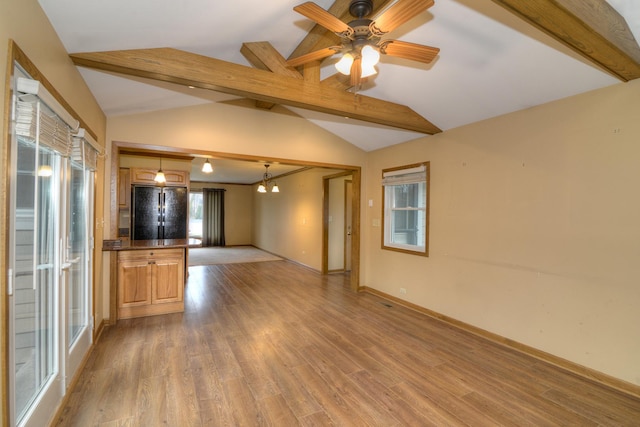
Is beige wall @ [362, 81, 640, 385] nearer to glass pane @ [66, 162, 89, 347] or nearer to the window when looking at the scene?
the window

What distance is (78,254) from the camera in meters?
2.62

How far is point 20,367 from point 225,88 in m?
2.31

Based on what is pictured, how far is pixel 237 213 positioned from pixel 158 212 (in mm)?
5243

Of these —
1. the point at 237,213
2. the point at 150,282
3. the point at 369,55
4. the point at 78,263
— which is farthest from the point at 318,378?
the point at 237,213

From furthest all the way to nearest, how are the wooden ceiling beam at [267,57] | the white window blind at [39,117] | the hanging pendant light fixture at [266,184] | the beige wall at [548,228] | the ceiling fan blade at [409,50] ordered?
the hanging pendant light fixture at [266,184] < the wooden ceiling beam at [267,57] < the beige wall at [548,228] < the ceiling fan blade at [409,50] < the white window blind at [39,117]

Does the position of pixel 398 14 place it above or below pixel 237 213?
above

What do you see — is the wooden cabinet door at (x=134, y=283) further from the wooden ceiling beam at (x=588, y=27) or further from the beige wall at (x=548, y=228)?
the wooden ceiling beam at (x=588, y=27)

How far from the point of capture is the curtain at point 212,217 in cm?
1036

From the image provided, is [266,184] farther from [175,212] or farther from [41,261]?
[41,261]

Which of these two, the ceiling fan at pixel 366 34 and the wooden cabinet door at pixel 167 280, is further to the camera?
the wooden cabinet door at pixel 167 280

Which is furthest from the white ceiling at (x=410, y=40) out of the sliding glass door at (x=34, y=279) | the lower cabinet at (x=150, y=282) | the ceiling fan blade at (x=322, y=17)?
the lower cabinet at (x=150, y=282)

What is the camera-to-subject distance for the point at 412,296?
4.23m

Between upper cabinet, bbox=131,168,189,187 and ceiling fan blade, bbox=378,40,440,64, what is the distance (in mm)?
4936

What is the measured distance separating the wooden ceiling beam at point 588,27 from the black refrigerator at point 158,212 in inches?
231
